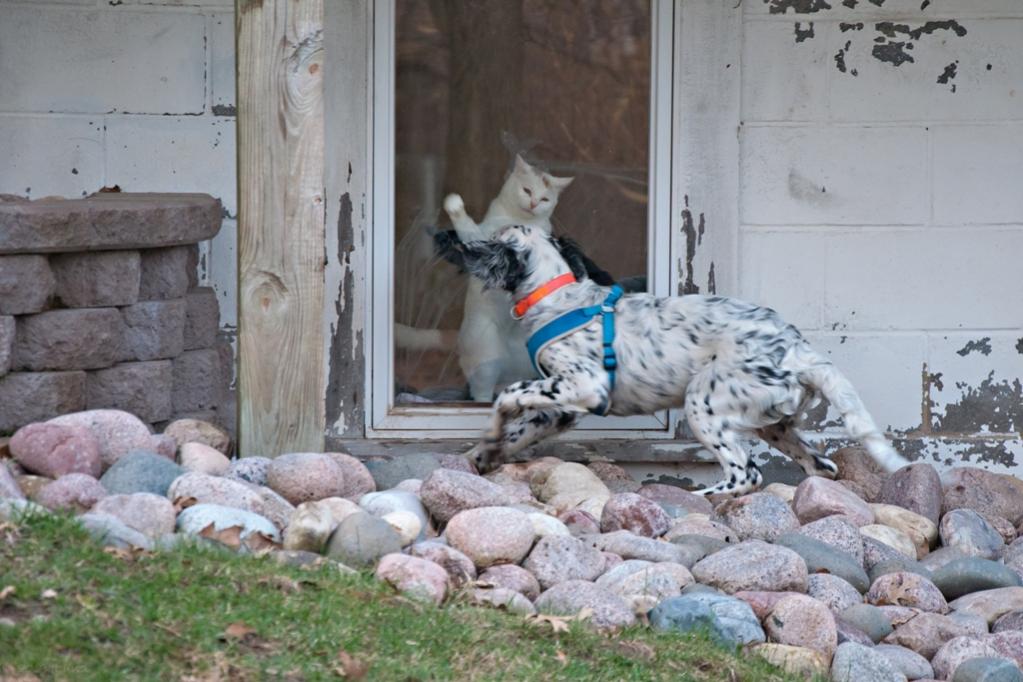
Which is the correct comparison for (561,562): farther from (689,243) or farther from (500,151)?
(500,151)

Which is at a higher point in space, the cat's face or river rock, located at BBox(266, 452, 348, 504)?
the cat's face

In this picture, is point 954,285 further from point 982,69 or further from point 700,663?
point 700,663

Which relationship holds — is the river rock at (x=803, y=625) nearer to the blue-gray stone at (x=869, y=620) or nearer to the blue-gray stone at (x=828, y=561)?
the blue-gray stone at (x=869, y=620)

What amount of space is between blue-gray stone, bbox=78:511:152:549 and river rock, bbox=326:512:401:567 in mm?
559

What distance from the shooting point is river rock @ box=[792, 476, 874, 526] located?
5.77m

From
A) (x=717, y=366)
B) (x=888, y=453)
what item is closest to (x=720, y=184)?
(x=717, y=366)

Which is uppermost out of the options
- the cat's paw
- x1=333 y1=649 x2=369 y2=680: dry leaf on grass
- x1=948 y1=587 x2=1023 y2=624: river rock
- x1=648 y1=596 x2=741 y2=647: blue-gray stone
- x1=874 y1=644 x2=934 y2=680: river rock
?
the cat's paw

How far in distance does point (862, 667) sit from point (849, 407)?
1.90m

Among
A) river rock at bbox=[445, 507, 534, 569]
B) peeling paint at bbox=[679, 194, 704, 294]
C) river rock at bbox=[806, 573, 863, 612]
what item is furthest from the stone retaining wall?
river rock at bbox=[806, 573, 863, 612]

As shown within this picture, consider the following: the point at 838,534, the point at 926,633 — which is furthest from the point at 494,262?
the point at 926,633

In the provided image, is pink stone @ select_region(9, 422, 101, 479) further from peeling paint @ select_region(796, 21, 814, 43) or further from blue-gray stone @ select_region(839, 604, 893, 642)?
peeling paint @ select_region(796, 21, 814, 43)

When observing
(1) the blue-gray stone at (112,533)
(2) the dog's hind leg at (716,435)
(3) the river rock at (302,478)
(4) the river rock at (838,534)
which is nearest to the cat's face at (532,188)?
(2) the dog's hind leg at (716,435)

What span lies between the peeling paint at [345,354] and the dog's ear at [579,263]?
3.14 feet

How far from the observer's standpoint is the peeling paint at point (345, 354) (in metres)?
6.82
